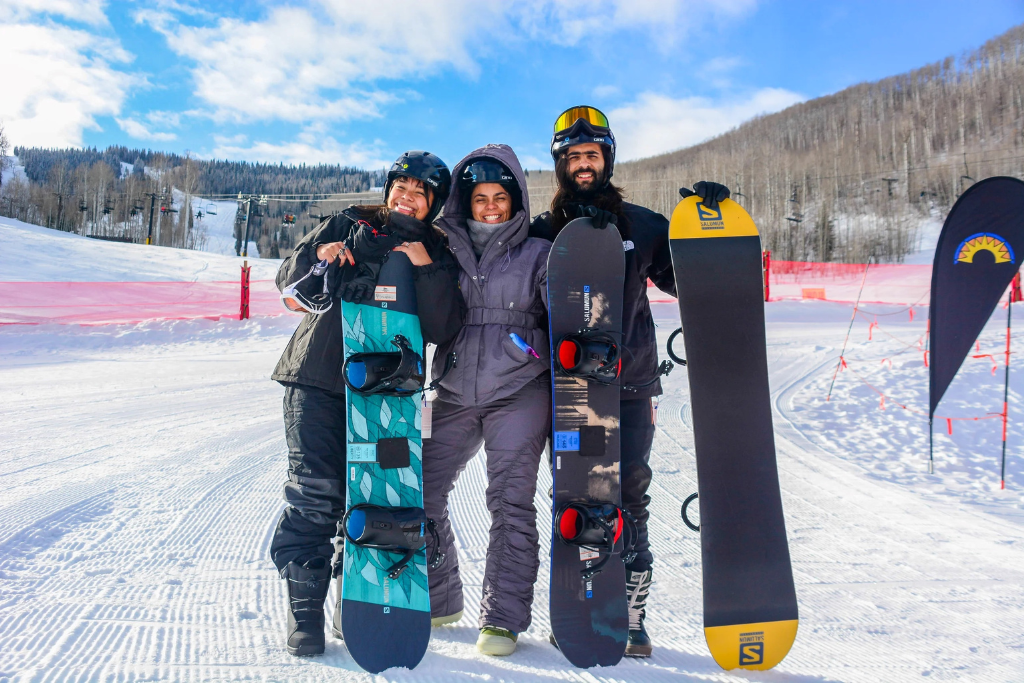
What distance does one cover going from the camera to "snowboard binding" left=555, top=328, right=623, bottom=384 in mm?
1819

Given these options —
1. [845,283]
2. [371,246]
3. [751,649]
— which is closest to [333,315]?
[371,246]

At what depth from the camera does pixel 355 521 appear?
1.71m

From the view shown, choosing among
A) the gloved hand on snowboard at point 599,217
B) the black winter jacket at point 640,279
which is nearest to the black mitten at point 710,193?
the black winter jacket at point 640,279

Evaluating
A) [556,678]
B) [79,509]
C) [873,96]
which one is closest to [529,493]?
[556,678]

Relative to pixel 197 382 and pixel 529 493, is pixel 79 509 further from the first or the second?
pixel 197 382

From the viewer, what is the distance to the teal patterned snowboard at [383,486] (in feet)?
5.42

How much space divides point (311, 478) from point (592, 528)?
0.89m

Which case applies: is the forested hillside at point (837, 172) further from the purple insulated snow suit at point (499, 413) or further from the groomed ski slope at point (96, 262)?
the purple insulated snow suit at point (499, 413)

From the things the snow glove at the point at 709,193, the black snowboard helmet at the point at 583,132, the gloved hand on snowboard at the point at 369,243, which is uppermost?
the black snowboard helmet at the point at 583,132

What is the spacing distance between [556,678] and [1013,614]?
172cm

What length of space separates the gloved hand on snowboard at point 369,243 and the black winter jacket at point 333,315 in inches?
2.7

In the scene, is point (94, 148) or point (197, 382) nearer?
point (197, 382)

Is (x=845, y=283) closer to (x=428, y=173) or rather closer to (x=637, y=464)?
(x=637, y=464)

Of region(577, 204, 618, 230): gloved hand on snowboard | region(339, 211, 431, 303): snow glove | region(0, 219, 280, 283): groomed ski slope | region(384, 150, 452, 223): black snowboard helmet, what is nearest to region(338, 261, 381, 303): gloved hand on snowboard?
region(339, 211, 431, 303): snow glove
